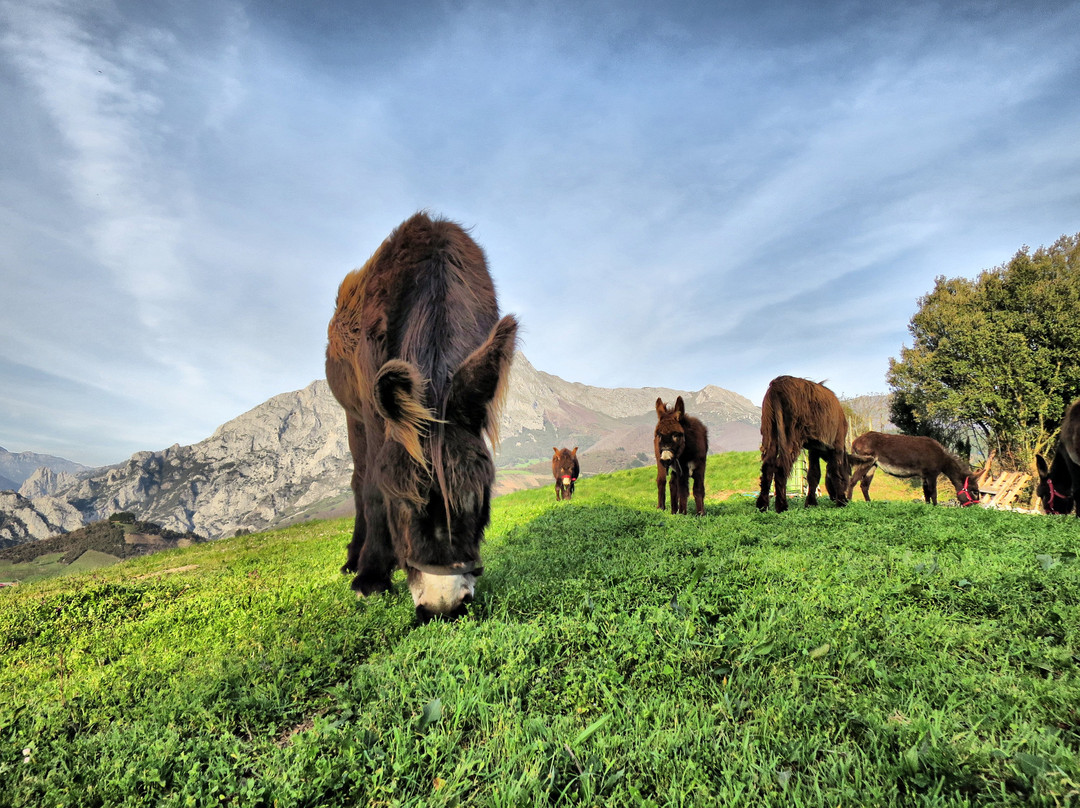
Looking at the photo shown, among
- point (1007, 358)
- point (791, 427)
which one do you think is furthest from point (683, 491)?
point (1007, 358)

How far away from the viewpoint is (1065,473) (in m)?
10.8

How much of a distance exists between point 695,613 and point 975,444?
32570 mm

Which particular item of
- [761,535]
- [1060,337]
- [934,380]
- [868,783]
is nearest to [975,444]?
[934,380]

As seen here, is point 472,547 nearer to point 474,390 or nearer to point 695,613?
point 474,390

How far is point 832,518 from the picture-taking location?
7387 millimetres

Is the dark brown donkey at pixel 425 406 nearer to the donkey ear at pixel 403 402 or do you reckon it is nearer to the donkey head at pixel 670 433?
the donkey ear at pixel 403 402

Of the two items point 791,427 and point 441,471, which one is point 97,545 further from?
point 791,427

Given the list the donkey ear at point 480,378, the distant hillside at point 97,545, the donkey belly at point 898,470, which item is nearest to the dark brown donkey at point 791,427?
the donkey belly at point 898,470

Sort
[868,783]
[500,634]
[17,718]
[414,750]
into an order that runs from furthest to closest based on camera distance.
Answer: [500,634] < [17,718] < [414,750] < [868,783]

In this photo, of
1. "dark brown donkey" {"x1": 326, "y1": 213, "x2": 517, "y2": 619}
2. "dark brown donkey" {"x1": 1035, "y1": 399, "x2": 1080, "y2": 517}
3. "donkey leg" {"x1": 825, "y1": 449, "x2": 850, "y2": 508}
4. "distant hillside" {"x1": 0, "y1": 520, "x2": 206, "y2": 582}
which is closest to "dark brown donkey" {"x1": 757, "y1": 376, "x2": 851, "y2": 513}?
"donkey leg" {"x1": 825, "y1": 449, "x2": 850, "y2": 508}

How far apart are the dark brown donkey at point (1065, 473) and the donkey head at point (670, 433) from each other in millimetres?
7315

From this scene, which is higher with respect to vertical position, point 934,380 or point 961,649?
point 934,380

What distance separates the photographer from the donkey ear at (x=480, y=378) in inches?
127

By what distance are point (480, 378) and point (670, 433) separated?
325 inches
